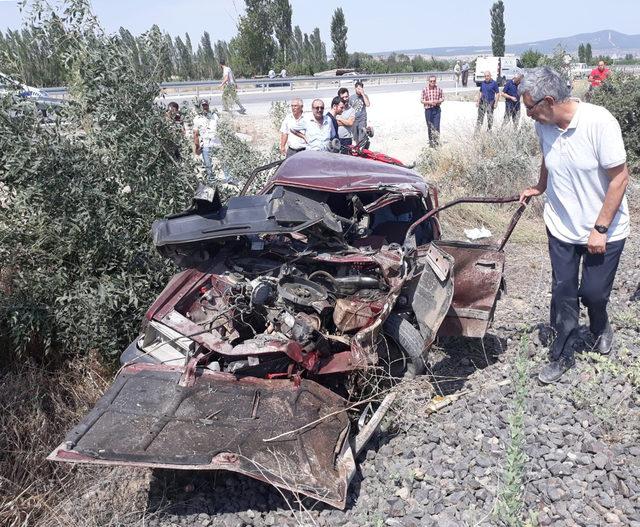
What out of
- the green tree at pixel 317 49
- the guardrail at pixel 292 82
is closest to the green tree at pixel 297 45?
the green tree at pixel 317 49

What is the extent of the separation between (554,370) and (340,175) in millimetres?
2141

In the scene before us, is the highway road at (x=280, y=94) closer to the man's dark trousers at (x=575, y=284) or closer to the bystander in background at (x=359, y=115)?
the bystander in background at (x=359, y=115)

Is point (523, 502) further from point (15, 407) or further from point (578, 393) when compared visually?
point (15, 407)

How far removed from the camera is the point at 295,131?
8445 millimetres

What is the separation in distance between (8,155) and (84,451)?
10.0ft

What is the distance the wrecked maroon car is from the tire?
10 mm

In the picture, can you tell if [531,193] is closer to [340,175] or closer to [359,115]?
[340,175]

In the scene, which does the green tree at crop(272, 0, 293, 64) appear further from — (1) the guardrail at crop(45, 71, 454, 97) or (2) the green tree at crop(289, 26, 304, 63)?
(1) the guardrail at crop(45, 71, 454, 97)

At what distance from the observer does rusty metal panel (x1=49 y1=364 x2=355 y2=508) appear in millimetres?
3244

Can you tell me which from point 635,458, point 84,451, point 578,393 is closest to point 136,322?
point 84,451

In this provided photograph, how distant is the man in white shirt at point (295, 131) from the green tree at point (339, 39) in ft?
159

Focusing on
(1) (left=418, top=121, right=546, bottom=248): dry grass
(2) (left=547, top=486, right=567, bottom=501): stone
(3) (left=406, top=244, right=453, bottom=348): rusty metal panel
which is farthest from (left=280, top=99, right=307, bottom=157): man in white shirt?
(2) (left=547, top=486, right=567, bottom=501): stone

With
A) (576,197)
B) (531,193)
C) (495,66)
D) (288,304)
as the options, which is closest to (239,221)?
(288,304)

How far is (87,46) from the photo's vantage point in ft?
18.4
